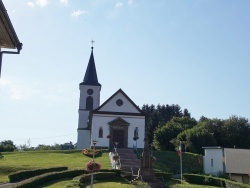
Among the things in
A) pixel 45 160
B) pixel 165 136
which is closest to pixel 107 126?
pixel 45 160

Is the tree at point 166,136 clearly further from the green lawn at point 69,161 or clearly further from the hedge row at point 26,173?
the hedge row at point 26,173

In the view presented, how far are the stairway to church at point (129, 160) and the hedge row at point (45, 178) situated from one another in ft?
16.3

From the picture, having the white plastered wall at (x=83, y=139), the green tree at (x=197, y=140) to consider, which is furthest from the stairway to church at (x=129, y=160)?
the green tree at (x=197, y=140)

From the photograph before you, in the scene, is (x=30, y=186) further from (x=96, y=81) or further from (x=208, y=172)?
(x=96, y=81)

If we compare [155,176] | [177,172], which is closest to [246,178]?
[177,172]

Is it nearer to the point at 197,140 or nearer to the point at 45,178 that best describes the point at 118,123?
the point at 197,140

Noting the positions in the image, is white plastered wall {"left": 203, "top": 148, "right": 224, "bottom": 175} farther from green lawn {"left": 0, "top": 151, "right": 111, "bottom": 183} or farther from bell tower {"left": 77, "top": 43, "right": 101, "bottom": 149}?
bell tower {"left": 77, "top": 43, "right": 101, "bottom": 149}

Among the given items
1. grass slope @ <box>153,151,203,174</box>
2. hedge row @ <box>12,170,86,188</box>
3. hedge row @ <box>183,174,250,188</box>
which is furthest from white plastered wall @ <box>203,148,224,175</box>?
hedge row @ <box>12,170,86,188</box>

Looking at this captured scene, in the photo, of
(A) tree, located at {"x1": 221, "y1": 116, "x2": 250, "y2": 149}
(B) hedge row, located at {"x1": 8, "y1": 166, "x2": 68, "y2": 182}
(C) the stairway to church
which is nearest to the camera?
(B) hedge row, located at {"x1": 8, "y1": 166, "x2": 68, "y2": 182}

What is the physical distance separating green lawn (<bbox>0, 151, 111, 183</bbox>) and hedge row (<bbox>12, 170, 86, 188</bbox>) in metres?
3.68

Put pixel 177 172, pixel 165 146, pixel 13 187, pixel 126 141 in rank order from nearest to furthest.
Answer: pixel 13 187 < pixel 177 172 < pixel 126 141 < pixel 165 146

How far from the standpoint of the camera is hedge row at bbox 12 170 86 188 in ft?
A: 76.0

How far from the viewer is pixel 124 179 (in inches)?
1091

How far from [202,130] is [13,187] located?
42.8 meters
